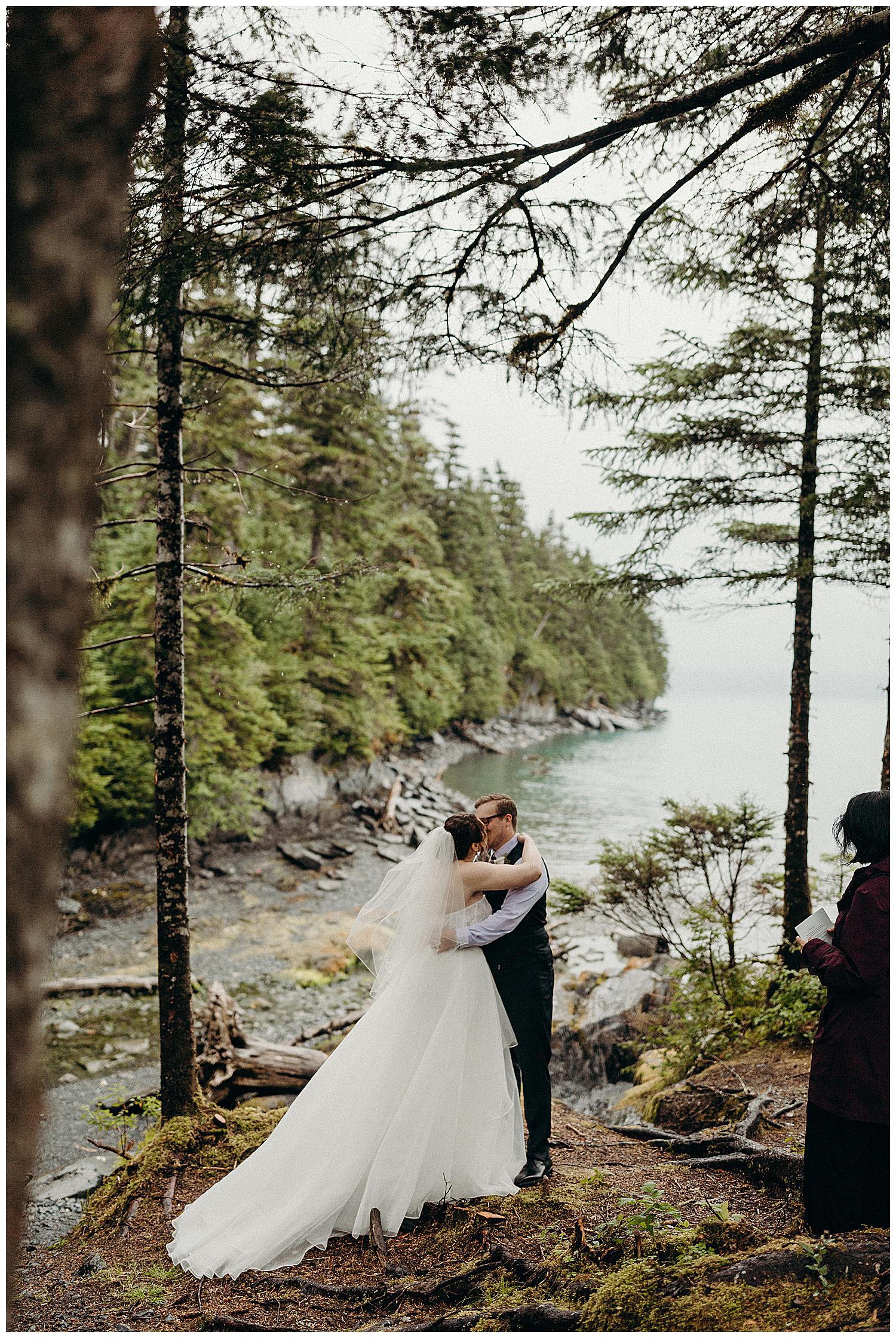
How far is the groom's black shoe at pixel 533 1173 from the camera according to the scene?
413 centimetres

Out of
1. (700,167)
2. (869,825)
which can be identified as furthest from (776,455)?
(869,825)

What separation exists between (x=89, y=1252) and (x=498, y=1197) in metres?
2.37

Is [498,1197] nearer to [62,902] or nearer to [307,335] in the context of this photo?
[307,335]

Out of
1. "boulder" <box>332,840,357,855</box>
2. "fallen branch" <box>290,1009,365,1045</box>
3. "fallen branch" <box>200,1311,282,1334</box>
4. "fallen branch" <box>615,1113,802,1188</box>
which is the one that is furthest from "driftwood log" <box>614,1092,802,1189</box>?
"boulder" <box>332,840,357,855</box>

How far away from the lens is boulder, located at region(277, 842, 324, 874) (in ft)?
55.4

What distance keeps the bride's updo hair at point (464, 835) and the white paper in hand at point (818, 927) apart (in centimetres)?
176

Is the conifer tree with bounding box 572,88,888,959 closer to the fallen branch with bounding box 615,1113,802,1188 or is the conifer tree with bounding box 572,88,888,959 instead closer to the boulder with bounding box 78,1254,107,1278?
the fallen branch with bounding box 615,1113,802,1188

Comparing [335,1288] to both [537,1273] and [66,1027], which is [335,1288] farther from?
[66,1027]

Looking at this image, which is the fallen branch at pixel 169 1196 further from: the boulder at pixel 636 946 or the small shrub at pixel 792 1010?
the boulder at pixel 636 946

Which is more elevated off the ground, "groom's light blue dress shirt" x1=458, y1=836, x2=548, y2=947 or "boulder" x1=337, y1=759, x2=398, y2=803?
"groom's light blue dress shirt" x1=458, y1=836, x2=548, y2=947

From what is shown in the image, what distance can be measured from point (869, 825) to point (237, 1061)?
19.2ft

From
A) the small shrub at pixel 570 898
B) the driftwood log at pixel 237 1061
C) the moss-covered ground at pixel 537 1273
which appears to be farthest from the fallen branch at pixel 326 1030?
the moss-covered ground at pixel 537 1273

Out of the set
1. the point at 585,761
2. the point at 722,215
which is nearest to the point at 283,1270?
the point at 722,215

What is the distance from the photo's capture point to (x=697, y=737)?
50.8m
